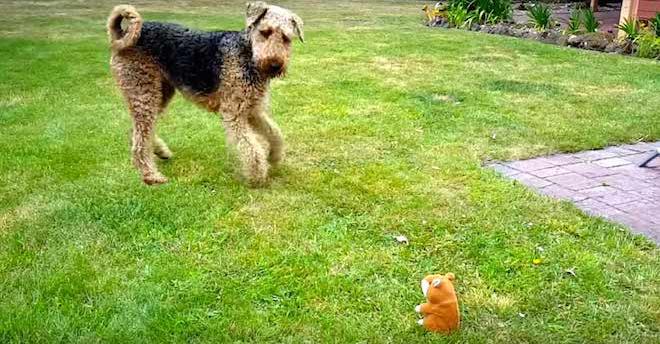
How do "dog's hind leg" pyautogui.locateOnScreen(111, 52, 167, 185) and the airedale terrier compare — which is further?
"dog's hind leg" pyautogui.locateOnScreen(111, 52, 167, 185)

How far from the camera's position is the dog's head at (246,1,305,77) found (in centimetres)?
357

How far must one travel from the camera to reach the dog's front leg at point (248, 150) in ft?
12.7

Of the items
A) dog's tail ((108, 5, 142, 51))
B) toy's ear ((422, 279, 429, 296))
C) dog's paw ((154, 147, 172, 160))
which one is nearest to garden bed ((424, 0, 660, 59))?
dog's paw ((154, 147, 172, 160))

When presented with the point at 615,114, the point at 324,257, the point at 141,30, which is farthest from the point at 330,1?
the point at 324,257

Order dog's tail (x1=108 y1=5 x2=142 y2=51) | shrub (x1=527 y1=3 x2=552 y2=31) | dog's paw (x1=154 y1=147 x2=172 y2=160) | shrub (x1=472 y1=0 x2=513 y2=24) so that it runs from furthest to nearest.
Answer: shrub (x1=472 y1=0 x2=513 y2=24) → shrub (x1=527 y1=3 x2=552 y2=31) → dog's paw (x1=154 y1=147 x2=172 y2=160) → dog's tail (x1=108 y1=5 x2=142 y2=51)

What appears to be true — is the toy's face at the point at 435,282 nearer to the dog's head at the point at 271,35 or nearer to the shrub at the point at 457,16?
the dog's head at the point at 271,35

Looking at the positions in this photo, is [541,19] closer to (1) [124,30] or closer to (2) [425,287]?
(1) [124,30]

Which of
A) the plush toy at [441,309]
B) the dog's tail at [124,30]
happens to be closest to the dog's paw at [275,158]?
the dog's tail at [124,30]

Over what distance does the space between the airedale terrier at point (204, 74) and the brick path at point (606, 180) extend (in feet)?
5.55

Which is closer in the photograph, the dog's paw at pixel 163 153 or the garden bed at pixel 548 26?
the dog's paw at pixel 163 153

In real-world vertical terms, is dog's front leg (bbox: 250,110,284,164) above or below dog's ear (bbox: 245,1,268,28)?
below

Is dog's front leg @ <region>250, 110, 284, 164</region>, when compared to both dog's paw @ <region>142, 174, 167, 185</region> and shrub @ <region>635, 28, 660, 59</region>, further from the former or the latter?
shrub @ <region>635, 28, 660, 59</region>

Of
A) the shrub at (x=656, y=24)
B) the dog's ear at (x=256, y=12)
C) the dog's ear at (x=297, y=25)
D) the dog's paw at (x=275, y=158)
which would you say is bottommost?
the dog's paw at (x=275, y=158)

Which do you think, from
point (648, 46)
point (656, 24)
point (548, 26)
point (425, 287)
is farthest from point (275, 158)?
point (548, 26)
